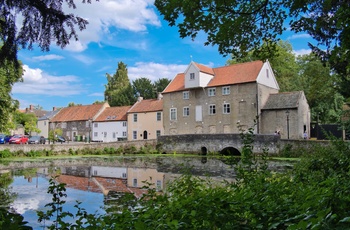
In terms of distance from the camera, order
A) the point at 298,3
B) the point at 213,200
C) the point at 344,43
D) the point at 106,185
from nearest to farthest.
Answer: the point at 213,200, the point at 344,43, the point at 298,3, the point at 106,185

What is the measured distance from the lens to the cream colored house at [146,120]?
43.9 metres

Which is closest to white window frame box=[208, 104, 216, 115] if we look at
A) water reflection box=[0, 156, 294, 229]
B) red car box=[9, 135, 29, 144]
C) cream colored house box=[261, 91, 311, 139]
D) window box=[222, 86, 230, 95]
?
window box=[222, 86, 230, 95]

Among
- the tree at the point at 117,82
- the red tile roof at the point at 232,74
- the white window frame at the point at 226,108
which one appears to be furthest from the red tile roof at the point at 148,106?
the tree at the point at 117,82

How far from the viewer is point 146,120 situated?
1769 inches

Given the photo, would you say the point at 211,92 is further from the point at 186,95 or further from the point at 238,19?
the point at 238,19

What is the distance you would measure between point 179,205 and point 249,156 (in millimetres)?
2415

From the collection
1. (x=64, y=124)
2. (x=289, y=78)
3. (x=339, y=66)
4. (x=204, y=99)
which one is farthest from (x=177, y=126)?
(x=339, y=66)

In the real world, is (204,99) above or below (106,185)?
above

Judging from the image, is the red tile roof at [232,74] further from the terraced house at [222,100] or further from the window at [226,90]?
the window at [226,90]

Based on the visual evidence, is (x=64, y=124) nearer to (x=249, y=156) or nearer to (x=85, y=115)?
(x=85, y=115)

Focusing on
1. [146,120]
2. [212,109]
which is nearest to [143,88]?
[146,120]

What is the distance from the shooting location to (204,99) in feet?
127

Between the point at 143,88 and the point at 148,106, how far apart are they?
13.6 metres

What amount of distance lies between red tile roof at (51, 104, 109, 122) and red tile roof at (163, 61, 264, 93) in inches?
677
